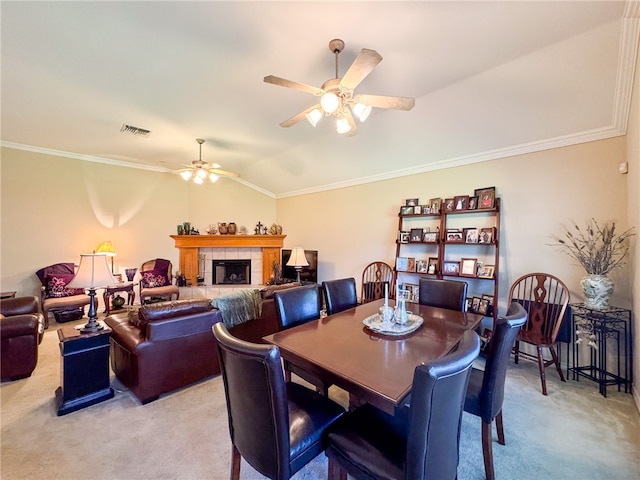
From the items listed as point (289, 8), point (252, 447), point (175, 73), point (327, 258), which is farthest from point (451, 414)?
point (327, 258)

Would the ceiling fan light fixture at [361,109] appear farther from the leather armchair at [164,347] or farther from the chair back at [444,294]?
the leather armchair at [164,347]

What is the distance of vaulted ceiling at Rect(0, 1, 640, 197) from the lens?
1.97 metres

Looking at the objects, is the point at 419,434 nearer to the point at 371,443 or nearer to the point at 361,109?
the point at 371,443

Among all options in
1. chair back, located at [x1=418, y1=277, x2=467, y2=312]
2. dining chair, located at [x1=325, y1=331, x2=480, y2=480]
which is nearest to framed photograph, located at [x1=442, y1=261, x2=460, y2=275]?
chair back, located at [x1=418, y1=277, x2=467, y2=312]

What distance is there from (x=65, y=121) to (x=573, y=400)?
6563 millimetres

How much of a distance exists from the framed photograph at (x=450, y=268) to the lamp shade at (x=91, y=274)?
383cm

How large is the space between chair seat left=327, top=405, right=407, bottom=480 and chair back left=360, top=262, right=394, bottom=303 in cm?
320

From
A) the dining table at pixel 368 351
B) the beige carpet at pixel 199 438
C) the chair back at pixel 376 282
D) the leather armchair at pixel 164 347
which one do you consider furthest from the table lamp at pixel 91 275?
the chair back at pixel 376 282

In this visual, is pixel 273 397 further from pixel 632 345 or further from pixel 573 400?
pixel 632 345

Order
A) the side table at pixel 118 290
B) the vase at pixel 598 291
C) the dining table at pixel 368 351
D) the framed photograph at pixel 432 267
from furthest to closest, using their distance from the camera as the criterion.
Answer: the side table at pixel 118 290, the framed photograph at pixel 432 267, the vase at pixel 598 291, the dining table at pixel 368 351

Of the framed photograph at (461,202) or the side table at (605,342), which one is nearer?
the side table at (605,342)

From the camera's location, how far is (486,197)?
3.56m

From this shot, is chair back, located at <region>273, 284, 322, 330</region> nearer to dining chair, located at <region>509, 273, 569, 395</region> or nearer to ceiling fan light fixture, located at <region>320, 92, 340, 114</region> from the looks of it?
ceiling fan light fixture, located at <region>320, 92, 340, 114</region>

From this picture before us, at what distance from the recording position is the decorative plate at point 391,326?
183 centimetres
